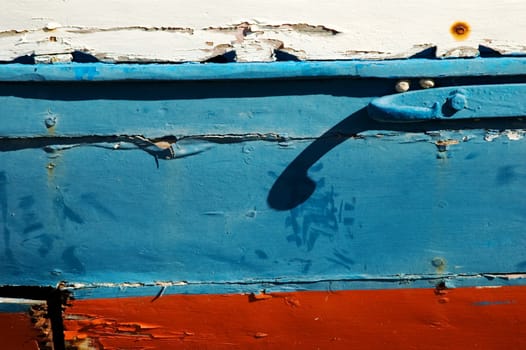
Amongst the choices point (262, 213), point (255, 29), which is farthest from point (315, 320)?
point (255, 29)

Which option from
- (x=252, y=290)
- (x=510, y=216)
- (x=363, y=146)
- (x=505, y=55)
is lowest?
(x=252, y=290)

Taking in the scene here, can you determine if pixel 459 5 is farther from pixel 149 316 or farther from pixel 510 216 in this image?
pixel 149 316

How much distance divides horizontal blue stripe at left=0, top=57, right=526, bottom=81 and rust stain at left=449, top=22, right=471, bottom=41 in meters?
0.07

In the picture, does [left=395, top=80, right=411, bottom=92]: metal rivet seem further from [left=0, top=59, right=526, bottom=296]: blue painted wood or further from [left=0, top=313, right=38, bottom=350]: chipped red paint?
[left=0, top=313, right=38, bottom=350]: chipped red paint

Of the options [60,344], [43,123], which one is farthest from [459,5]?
[60,344]

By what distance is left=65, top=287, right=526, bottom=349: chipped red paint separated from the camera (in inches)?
76.2

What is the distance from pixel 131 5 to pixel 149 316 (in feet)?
2.87

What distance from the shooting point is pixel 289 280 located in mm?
1933

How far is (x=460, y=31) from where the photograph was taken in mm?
1771

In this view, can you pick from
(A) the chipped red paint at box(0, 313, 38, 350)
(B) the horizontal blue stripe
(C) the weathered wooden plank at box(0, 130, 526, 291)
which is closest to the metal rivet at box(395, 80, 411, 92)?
(B) the horizontal blue stripe

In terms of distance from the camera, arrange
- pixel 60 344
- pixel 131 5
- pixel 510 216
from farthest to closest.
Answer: pixel 60 344
pixel 510 216
pixel 131 5

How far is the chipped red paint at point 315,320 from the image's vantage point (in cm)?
193

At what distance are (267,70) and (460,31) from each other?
52 centimetres

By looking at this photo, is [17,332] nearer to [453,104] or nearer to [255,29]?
[255,29]
